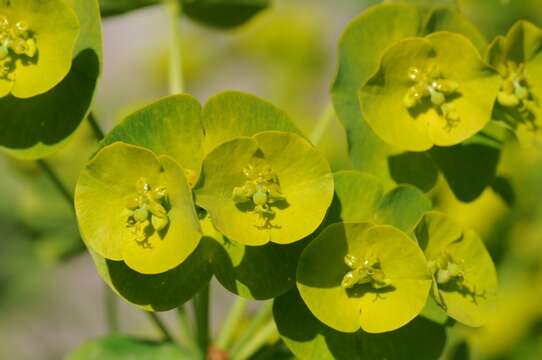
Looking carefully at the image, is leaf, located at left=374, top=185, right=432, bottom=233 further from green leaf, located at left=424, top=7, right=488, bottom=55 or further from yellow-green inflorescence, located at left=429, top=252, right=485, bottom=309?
green leaf, located at left=424, top=7, right=488, bottom=55

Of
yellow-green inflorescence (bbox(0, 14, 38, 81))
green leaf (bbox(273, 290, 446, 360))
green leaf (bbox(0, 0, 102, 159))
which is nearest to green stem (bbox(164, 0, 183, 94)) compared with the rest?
green leaf (bbox(0, 0, 102, 159))

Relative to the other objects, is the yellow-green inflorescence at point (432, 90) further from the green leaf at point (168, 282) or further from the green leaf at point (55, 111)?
the green leaf at point (55, 111)

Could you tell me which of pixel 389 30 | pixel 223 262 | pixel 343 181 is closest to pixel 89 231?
pixel 223 262

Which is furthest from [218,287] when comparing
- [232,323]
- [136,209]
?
[136,209]

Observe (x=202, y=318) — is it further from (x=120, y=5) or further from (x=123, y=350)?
(x=120, y=5)

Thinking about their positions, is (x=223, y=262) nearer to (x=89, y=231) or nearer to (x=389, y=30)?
(x=89, y=231)
